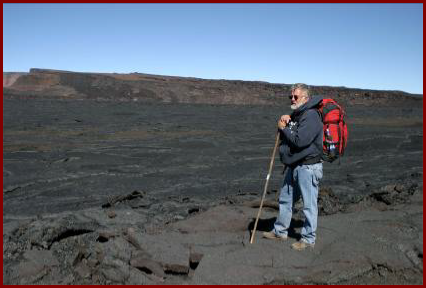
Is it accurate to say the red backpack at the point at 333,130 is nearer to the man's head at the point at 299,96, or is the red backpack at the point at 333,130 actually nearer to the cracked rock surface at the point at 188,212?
the man's head at the point at 299,96

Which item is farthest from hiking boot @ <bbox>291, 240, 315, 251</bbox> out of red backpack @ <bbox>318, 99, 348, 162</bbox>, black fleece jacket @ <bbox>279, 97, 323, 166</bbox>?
red backpack @ <bbox>318, 99, 348, 162</bbox>

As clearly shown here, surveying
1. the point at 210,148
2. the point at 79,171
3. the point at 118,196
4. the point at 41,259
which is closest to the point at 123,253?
the point at 41,259

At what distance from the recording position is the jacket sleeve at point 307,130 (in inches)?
174

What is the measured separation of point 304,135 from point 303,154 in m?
0.21

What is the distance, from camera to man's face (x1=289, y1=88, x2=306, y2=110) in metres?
4.60

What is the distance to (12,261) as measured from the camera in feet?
14.7

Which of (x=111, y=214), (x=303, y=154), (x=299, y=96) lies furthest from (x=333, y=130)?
(x=111, y=214)

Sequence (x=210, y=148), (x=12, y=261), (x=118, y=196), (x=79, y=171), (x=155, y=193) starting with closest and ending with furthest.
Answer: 1. (x=12, y=261)
2. (x=118, y=196)
3. (x=155, y=193)
4. (x=79, y=171)
5. (x=210, y=148)

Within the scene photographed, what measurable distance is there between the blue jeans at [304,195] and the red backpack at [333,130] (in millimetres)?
227

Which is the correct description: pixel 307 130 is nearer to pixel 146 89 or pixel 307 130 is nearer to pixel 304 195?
pixel 304 195

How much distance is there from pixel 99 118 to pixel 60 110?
109 inches

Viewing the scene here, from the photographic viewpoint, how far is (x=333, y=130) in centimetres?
443

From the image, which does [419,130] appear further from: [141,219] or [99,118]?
[141,219]

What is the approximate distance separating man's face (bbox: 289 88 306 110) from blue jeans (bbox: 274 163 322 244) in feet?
1.95
